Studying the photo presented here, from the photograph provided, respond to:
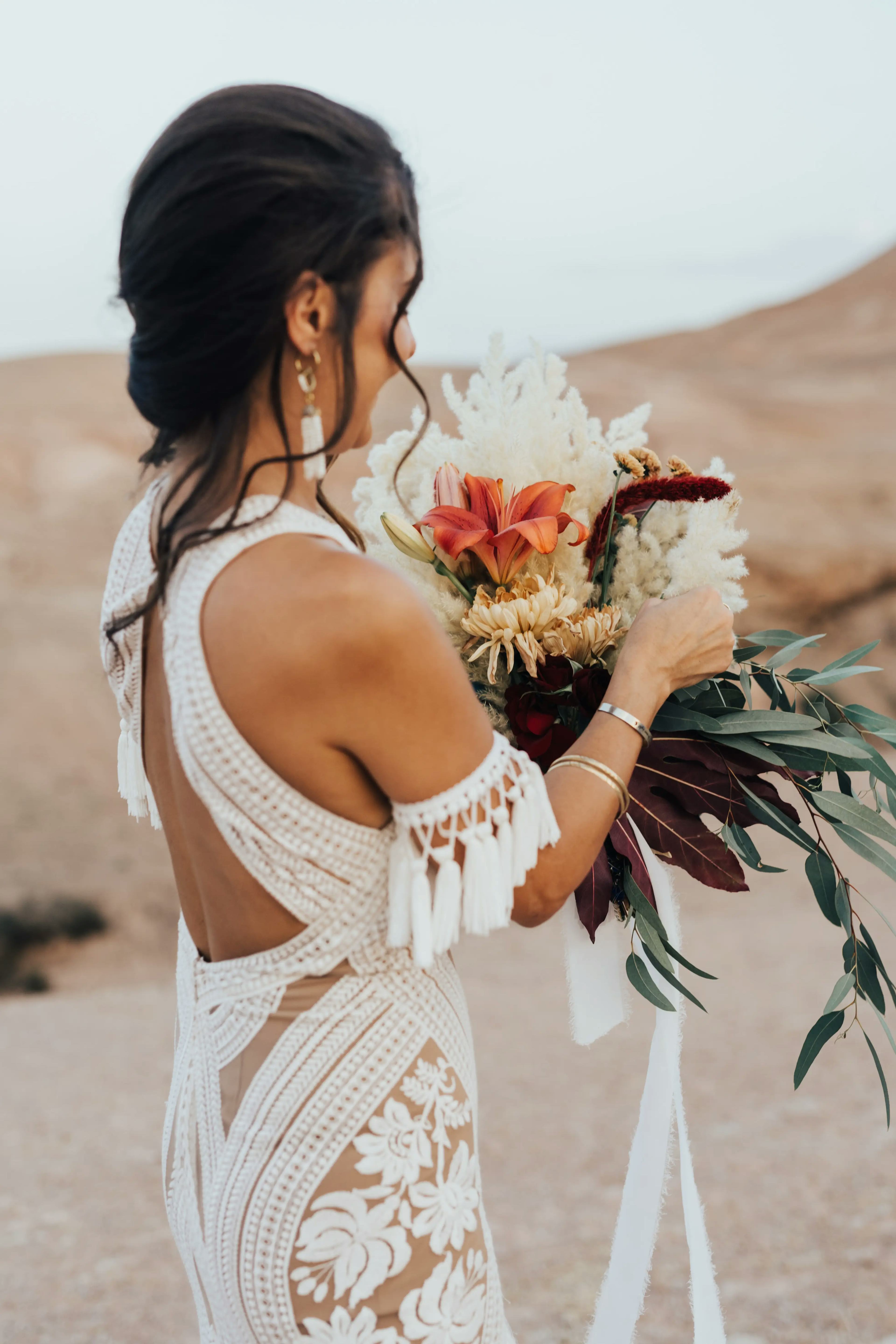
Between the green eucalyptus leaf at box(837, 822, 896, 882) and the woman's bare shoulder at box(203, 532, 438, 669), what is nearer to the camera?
the woman's bare shoulder at box(203, 532, 438, 669)

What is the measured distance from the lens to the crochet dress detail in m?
1.13

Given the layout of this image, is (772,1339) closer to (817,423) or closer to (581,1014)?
(581,1014)

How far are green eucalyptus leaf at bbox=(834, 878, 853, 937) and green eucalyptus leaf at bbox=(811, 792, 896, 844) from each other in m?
0.08

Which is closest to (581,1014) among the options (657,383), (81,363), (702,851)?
(702,851)

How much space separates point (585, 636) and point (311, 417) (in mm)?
532

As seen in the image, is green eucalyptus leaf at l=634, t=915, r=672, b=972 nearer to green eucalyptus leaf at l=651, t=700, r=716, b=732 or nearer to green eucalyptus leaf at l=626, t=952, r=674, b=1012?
green eucalyptus leaf at l=626, t=952, r=674, b=1012

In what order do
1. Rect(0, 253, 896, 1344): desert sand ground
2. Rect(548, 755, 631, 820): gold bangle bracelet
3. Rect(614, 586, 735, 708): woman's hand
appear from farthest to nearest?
Rect(0, 253, 896, 1344): desert sand ground → Rect(614, 586, 735, 708): woman's hand → Rect(548, 755, 631, 820): gold bangle bracelet

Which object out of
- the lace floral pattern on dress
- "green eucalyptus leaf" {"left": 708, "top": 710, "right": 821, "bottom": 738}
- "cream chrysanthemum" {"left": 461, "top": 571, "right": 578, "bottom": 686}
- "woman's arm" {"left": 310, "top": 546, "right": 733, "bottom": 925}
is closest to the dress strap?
"woman's arm" {"left": 310, "top": 546, "right": 733, "bottom": 925}

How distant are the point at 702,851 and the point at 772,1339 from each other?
2.81 meters

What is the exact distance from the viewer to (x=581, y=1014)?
165 centimetres

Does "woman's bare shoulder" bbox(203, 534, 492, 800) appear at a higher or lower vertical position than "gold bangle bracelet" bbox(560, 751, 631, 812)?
higher

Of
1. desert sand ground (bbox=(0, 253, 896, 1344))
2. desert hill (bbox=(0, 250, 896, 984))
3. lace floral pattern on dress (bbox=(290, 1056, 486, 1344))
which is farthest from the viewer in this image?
desert hill (bbox=(0, 250, 896, 984))

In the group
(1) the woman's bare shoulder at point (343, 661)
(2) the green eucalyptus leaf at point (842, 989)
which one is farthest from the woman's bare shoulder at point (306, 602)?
(2) the green eucalyptus leaf at point (842, 989)

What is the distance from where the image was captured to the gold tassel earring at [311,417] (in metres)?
1.18
